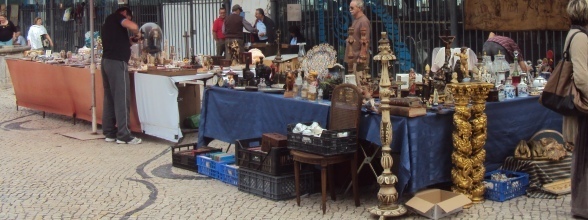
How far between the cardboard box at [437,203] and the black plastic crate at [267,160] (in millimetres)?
1243

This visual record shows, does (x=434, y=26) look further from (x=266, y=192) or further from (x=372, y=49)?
(x=266, y=192)

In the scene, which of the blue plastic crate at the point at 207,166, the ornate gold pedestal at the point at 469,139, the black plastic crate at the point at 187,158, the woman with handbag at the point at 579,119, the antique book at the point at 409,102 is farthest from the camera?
the black plastic crate at the point at 187,158

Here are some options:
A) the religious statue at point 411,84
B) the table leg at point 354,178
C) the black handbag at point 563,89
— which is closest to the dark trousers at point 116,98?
the religious statue at point 411,84

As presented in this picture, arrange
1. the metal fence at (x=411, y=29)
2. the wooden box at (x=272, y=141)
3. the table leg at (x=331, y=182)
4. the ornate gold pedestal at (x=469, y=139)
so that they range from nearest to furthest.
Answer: the ornate gold pedestal at (x=469, y=139) → the table leg at (x=331, y=182) → the wooden box at (x=272, y=141) → the metal fence at (x=411, y=29)

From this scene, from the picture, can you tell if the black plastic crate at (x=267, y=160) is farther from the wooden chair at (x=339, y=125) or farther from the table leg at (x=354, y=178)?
the table leg at (x=354, y=178)

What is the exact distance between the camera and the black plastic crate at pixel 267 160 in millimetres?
8078

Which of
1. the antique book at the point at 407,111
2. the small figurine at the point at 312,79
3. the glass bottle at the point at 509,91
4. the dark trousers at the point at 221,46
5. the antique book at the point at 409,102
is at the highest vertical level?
the dark trousers at the point at 221,46

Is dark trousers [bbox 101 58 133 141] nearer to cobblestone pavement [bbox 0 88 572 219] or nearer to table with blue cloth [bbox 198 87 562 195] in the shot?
cobblestone pavement [bbox 0 88 572 219]

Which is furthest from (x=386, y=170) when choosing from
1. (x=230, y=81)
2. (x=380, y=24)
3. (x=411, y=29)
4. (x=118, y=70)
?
(x=380, y=24)

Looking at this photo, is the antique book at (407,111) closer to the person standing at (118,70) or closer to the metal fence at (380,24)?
the metal fence at (380,24)

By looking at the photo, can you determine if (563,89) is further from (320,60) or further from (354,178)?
(320,60)

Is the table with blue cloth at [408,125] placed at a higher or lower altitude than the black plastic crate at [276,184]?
higher

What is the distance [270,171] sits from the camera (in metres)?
8.18

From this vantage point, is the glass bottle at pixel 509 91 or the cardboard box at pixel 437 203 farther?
the glass bottle at pixel 509 91
